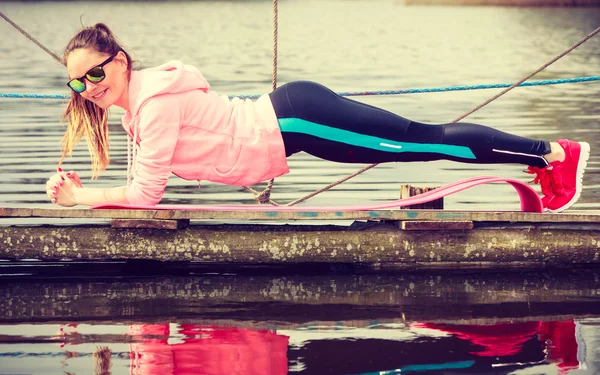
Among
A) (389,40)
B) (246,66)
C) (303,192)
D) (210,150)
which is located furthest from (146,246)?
(389,40)

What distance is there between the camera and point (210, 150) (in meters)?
6.35

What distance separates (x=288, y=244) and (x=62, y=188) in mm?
1228

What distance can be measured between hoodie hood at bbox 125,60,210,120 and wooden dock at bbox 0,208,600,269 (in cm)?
75

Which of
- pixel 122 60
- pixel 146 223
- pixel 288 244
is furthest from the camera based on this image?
pixel 288 244

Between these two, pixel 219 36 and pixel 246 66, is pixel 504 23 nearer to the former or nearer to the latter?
pixel 219 36

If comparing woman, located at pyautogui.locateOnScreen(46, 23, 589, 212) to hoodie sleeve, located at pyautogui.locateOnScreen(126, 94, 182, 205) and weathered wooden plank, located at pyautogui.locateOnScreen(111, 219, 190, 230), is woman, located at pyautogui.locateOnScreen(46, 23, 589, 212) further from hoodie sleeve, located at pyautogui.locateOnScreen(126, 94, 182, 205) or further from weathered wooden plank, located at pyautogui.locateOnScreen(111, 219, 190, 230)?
weathered wooden plank, located at pyautogui.locateOnScreen(111, 219, 190, 230)

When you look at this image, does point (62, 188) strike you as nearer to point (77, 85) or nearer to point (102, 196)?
point (102, 196)

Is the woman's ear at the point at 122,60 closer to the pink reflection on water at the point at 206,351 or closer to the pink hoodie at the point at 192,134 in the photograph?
the pink hoodie at the point at 192,134

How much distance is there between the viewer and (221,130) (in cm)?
635

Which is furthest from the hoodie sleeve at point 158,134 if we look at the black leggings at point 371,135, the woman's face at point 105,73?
the black leggings at point 371,135

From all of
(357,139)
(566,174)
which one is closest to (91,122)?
(357,139)

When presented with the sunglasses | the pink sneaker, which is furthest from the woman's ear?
the pink sneaker

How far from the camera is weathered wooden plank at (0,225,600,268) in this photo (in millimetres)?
6742

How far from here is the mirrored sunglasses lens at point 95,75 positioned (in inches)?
245
